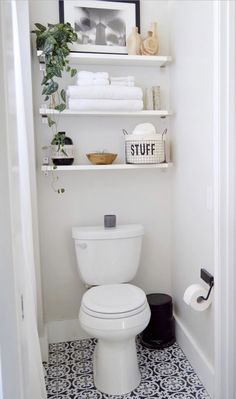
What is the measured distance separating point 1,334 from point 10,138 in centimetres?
42

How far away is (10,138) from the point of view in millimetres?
776

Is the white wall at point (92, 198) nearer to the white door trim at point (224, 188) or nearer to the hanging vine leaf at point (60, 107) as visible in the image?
the hanging vine leaf at point (60, 107)

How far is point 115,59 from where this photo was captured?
86.0 inches

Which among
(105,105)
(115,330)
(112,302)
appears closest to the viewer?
(115,330)

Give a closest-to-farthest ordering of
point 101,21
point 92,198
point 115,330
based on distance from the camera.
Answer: point 115,330, point 101,21, point 92,198

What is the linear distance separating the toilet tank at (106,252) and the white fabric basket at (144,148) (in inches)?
17.1

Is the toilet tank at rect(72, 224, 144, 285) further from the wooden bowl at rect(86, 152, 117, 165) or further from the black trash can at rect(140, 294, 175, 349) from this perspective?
the wooden bowl at rect(86, 152, 117, 165)

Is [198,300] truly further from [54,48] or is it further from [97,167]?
[54,48]

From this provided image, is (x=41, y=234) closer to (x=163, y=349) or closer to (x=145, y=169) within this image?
(x=145, y=169)

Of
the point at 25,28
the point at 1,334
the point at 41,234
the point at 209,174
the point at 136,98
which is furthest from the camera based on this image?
the point at 41,234

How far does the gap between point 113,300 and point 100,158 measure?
84 centimetres

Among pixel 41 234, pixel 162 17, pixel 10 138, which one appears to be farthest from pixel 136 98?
pixel 10 138

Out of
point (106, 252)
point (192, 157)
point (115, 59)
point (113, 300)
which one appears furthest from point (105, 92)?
point (113, 300)

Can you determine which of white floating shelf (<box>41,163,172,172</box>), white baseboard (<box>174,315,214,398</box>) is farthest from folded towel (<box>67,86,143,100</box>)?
white baseboard (<box>174,315,214,398</box>)
